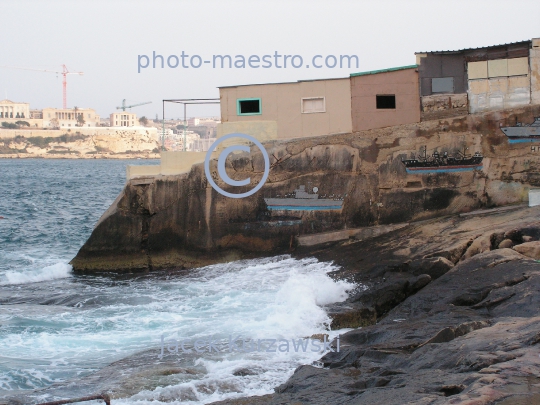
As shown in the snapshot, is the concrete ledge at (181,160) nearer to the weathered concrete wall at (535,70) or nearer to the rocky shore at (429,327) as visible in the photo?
the rocky shore at (429,327)

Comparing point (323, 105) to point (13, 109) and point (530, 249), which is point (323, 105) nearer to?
point (530, 249)

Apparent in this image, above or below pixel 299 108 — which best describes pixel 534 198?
below

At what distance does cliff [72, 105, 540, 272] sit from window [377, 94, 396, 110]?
3.42ft

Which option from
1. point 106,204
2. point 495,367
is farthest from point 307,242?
point 106,204

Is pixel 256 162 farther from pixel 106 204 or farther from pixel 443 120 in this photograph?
pixel 106 204

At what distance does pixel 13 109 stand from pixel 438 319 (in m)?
184

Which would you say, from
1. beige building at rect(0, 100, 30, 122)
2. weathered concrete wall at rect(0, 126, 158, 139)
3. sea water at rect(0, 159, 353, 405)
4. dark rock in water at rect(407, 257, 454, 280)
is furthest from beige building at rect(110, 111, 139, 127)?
dark rock in water at rect(407, 257, 454, 280)

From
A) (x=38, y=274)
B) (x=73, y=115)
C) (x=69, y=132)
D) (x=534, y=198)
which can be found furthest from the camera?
(x=73, y=115)

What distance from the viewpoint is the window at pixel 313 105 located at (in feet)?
60.3

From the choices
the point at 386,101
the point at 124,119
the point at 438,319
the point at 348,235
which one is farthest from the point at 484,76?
the point at 124,119

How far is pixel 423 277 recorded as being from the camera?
498 inches

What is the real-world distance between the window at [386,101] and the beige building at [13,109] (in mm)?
173182

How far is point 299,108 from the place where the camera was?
18.4 m

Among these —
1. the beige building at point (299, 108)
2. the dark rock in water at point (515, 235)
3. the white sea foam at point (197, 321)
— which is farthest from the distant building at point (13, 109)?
the dark rock in water at point (515, 235)
